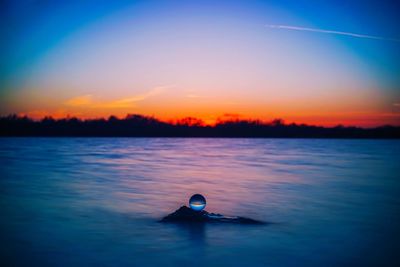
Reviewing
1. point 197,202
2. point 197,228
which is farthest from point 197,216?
point 197,228

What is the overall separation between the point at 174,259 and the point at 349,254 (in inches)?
107

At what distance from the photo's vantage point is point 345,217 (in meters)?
7.87

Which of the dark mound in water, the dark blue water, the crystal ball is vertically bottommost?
the dark blue water

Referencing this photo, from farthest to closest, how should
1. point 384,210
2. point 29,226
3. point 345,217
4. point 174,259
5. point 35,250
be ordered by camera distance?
point 384,210 → point 345,217 → point 29,226 → point 35,250 → point 174,259

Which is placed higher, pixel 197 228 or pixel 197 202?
pixel 197 202

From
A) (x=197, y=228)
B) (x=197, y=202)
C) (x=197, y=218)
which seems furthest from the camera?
(x=197, y=218)

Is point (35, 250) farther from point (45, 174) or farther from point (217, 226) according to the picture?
point (45, 174)

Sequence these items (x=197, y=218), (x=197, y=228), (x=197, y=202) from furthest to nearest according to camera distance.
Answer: (x=197, y=218)
(x=197, y=202)
(x=197, y=228)

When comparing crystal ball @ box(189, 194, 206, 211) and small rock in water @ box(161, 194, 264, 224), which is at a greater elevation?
crystal ball @ box(189, 194, 206, 211)

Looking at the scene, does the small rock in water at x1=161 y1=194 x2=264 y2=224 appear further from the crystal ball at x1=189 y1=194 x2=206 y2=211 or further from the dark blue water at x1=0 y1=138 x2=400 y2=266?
the dark blue water at x1=0 y1=138 x2=400 y2=266

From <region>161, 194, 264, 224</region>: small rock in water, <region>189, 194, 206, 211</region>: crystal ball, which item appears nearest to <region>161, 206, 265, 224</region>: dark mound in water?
<region>161, 194, 264, 224</region>: small rock in water

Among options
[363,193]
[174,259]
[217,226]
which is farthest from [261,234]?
[363,193]

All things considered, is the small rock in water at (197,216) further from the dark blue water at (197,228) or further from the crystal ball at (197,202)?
the dark blue water at (197,228)

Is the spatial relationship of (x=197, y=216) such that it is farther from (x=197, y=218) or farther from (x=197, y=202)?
(x=197, y=202)
